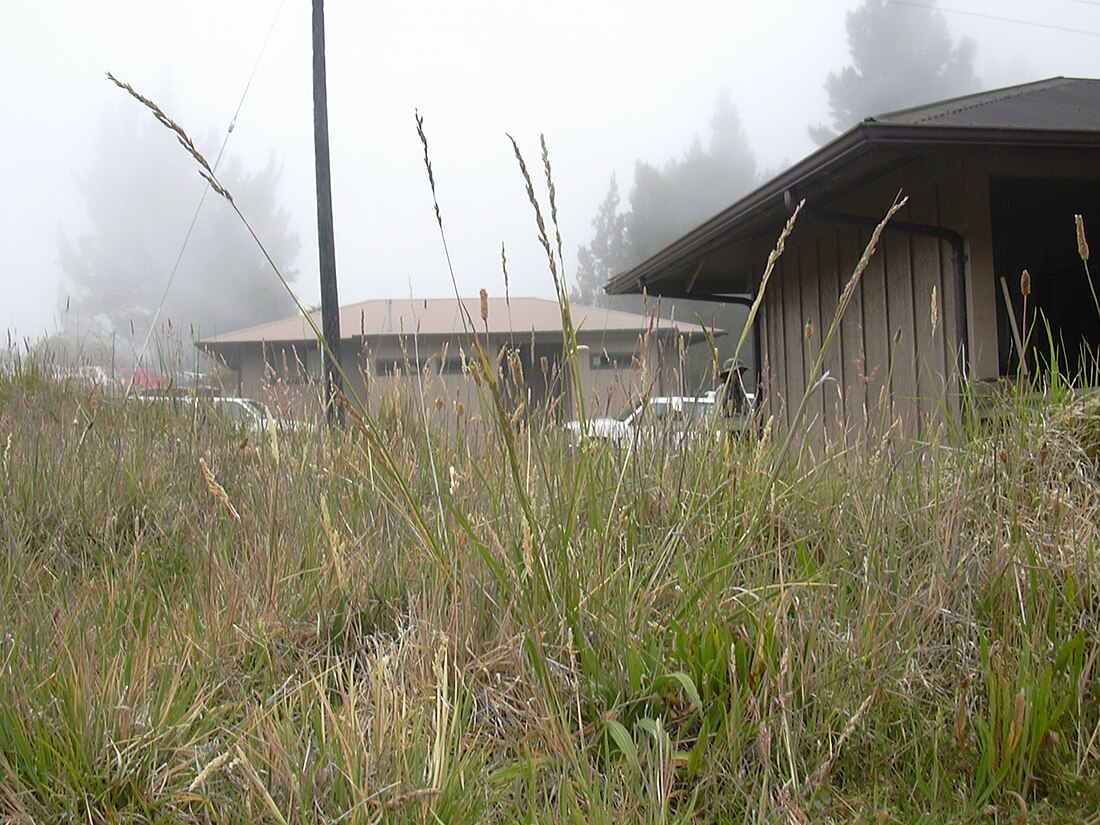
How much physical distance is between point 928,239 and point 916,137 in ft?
5.50

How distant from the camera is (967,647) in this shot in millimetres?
2295

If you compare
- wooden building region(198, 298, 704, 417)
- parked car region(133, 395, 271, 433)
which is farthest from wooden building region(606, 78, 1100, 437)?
parked car region(133, 395, 271, 433)

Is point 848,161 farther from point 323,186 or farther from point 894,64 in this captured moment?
point 894,64

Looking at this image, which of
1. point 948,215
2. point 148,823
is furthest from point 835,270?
point 148,823

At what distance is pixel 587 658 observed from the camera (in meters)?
1.97

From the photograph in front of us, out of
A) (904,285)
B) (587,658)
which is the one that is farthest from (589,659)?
(904,285)

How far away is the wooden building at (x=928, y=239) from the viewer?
6.04 meters

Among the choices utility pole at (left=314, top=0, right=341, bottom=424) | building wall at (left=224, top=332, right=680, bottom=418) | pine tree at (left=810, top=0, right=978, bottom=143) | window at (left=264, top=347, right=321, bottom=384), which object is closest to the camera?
A: building wall at (left=224, top=332, right=680, bottom=418)

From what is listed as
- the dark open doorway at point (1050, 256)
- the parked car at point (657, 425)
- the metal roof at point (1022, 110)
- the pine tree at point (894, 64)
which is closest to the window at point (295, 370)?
the parked car at point (657, 425)

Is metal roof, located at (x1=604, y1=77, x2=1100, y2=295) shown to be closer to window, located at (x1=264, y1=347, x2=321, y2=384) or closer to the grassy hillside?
the grassy hillside

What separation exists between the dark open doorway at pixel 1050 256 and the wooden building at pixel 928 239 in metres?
0.02

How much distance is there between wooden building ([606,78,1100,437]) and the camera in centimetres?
604

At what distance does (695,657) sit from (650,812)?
1.60 ft

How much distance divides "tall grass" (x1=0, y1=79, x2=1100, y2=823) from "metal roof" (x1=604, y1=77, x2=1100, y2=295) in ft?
11.1
